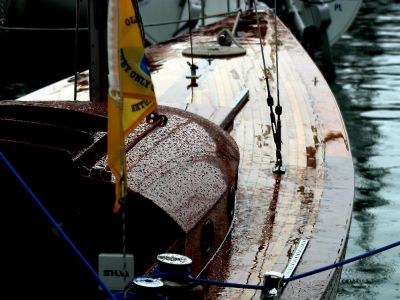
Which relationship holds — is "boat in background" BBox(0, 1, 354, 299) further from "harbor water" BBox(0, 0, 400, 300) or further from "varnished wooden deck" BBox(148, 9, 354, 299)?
"harbor water" BBox(0, 0, 400, 300)

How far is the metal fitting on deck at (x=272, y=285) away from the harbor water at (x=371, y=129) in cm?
268

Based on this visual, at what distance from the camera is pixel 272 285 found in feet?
12.7

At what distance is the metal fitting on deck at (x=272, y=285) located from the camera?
3861 millimetres

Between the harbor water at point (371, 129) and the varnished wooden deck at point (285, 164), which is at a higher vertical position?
the varnished wooden deck at point (285, 164)

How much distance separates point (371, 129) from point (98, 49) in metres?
5.78

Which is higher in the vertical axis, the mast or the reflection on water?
the mast

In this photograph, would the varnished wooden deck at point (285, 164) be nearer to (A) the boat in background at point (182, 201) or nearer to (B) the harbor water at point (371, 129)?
(A) the boat in background at point (182, 201)

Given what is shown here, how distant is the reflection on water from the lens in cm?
686

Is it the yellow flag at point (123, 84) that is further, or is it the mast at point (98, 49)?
the mast at point (98, 49)

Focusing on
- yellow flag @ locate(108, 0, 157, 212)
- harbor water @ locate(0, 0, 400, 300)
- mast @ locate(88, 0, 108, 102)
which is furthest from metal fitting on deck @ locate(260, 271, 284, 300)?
harbor water @ locate(0, 0, 400, 300)

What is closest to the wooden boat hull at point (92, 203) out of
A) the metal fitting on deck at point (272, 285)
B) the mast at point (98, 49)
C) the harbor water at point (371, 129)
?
the metal fitting on deck at point (272, 285)

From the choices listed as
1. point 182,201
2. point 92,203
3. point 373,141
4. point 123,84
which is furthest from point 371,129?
point 123,84

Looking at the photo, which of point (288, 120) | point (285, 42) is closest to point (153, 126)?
point (288, 120)

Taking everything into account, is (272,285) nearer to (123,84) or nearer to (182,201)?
(182,201)
